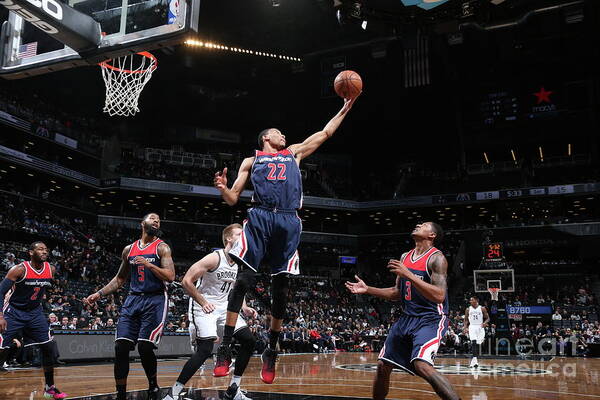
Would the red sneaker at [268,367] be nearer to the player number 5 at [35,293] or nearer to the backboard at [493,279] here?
the player number 5 at [35,293]

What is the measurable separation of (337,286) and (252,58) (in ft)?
48.8

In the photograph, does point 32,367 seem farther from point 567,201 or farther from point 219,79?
point 567,201

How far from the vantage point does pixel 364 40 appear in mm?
26797

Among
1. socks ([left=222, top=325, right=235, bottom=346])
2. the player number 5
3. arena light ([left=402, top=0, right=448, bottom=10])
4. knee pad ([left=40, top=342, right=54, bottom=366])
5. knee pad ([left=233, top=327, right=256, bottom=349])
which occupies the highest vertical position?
arena light ([left=402, top=0, right=448, bottom=10])

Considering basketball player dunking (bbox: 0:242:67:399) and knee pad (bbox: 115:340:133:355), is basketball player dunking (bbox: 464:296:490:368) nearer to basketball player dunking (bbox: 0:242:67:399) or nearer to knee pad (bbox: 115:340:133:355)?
basketball player dunking (bbox: 0:242:67:399)

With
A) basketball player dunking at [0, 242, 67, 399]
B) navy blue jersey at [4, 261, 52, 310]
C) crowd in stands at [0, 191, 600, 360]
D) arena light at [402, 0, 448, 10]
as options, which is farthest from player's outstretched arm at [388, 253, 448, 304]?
arena light at [402, 0, 448, 10]

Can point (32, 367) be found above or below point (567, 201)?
below

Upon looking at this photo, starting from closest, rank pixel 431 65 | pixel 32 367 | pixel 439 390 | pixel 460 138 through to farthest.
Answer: pixel 439 390, pixel 32 367, pixel 431 65, pixel 460 138

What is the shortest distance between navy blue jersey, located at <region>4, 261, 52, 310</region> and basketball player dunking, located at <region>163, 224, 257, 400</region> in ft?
7.32

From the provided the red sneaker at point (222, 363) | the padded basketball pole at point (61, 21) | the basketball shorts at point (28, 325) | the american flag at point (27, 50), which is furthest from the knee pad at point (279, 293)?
the american flag at point (27, 50)

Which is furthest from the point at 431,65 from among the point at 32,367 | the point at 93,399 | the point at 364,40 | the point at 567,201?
the point at 93,399

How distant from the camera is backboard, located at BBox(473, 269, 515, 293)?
2402 centimetres

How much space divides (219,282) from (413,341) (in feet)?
8.91

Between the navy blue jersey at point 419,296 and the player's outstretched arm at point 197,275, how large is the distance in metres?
1.89
